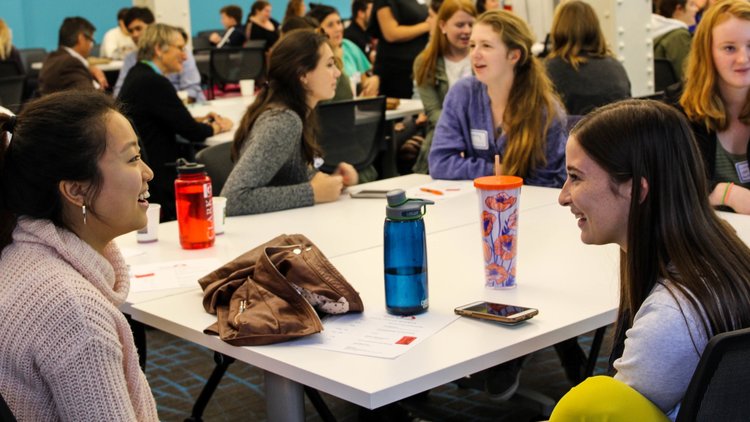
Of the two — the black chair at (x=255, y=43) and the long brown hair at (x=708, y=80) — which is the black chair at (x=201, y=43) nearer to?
the black chair at (x=255, y=43)

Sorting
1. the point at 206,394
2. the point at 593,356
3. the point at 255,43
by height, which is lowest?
the point at 206,394

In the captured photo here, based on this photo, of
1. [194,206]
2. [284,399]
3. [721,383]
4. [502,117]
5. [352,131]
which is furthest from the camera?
[352,131]

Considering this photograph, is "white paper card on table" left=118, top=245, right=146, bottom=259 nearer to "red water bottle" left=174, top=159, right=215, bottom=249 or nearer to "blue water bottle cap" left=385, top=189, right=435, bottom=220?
"red water bottle" left=174, top=159, right=215, bottom=249

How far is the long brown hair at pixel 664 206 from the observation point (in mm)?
1525

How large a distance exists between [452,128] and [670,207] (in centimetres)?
223

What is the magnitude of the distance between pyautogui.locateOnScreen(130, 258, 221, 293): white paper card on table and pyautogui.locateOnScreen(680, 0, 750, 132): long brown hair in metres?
1.68

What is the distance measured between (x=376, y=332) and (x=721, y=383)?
79 cm

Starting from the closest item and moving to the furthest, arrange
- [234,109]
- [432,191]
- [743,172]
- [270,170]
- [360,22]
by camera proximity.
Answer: [743,172] → [270,170] → [432,191] → [234,109] → [360,22]

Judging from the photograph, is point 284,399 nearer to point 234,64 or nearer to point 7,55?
point 234,64

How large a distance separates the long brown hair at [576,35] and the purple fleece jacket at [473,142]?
1322 millimetres

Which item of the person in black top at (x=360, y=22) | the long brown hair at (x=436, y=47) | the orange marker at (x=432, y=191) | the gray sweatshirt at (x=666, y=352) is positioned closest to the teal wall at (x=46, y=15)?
the person in black top at (x=360, y=22)

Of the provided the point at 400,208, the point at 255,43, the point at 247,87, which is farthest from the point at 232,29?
the point at 400,208

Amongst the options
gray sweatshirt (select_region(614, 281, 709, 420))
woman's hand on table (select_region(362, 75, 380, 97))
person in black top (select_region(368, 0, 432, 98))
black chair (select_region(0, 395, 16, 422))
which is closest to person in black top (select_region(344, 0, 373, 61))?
person in black top (select_region(368, 0, 432, 98))

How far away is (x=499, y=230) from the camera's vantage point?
2.23m
